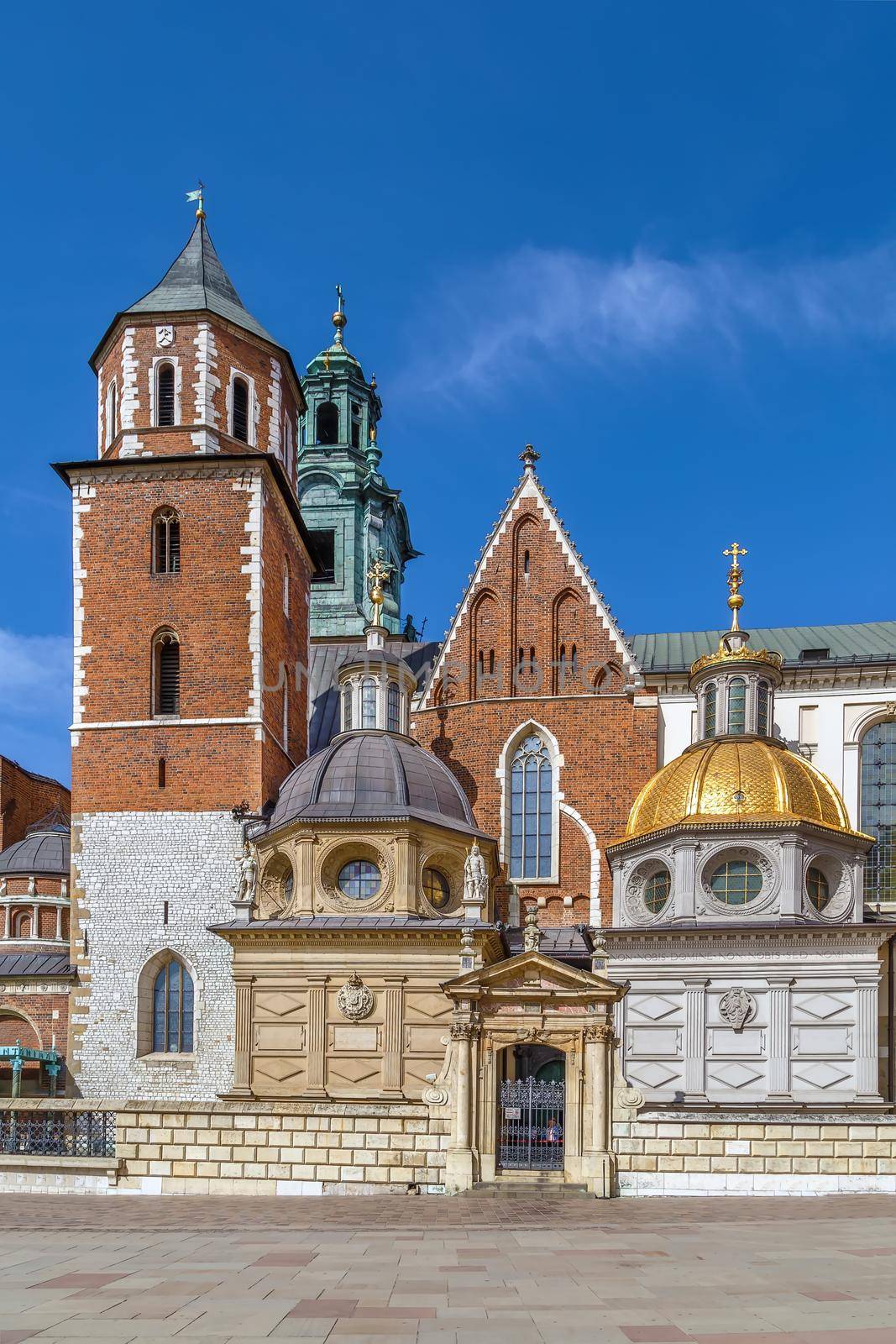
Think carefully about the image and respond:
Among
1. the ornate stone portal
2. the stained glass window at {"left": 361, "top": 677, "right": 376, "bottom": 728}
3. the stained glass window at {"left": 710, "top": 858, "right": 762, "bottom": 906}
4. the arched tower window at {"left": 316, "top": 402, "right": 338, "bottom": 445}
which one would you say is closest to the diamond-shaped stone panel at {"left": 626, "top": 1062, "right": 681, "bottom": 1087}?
the stained glass window at {"left": 710, "top": 858, "right": 762, "bottom": 906}

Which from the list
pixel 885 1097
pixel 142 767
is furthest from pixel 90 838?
pixel 885 1097

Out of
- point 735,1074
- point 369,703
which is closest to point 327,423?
point 369,703

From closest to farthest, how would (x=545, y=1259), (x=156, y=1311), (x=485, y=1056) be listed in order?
(x=156, y=1311) → (x=545, y=1259) → (x=485, y=1056)

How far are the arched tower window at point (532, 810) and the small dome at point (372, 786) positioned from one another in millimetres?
2243

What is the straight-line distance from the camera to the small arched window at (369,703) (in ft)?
120

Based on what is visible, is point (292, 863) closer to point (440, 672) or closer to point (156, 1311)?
point (440, 672)

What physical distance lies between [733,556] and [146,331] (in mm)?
15789

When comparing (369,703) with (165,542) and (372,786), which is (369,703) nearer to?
(372,786)

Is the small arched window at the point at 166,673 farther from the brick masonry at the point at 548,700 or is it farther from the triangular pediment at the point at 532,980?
the triangular pediment at the point at 532,980

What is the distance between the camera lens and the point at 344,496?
2255 inches

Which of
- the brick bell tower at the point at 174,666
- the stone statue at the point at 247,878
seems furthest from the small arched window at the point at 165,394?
the stone statue at the point at 247,878

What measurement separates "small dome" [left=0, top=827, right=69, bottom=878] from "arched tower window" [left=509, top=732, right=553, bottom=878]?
13190 millimetres

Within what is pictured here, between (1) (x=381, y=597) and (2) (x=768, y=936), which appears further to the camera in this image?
(1) (x=381, y=597)

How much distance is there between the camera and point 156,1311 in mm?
11984
